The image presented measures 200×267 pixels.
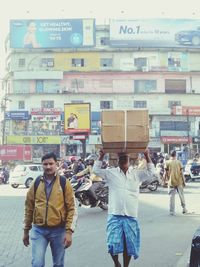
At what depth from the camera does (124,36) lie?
6259cm

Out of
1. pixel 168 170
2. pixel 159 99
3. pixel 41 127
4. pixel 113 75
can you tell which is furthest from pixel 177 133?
pixel 168 170

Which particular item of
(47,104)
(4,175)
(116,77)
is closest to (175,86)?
(116,77)

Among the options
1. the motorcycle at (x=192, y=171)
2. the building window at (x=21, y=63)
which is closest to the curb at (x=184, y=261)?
the motorcycle at (x=192, y=171)

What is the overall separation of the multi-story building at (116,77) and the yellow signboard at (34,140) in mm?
889

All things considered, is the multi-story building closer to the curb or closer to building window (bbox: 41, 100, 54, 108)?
building window (bbox: 41, 100, 54, 108)

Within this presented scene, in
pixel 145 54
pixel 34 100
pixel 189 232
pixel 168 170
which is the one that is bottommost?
pixel 189 232

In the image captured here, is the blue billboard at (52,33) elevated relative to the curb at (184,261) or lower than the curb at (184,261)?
elevated

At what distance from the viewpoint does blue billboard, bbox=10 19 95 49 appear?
62375mm

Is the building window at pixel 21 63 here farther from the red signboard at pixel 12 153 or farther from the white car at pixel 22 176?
the white car at pixel 22 176

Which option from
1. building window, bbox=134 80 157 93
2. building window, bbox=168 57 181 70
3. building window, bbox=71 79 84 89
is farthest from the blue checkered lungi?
building window, bbox=168 57 181 70

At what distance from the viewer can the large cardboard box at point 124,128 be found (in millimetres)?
6367

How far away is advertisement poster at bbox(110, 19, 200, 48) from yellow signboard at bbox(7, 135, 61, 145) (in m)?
13.3

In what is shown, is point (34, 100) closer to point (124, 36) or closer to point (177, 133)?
point (124, 36)

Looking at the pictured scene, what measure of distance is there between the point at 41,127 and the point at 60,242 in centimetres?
5490
